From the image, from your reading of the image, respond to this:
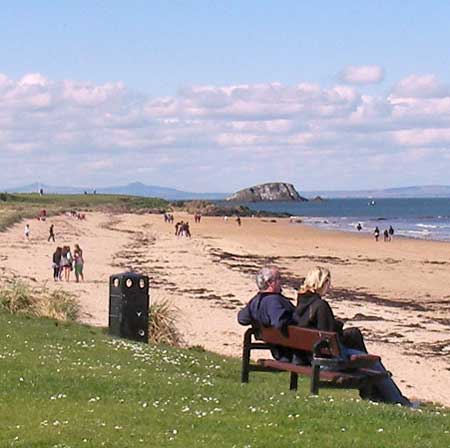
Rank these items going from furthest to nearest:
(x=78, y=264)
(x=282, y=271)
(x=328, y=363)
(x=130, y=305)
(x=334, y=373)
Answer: (x=282, y=271) → (x=78, y=264) → (x=130, y=305) → (x=334, y=373) → (x=328, y=363)

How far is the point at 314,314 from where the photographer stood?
31.4 feet

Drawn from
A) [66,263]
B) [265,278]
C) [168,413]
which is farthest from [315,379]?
[66,263]

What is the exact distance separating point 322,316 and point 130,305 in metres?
6.59

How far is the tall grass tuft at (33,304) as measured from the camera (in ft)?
60.1

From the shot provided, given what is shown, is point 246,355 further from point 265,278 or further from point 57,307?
point 57,307

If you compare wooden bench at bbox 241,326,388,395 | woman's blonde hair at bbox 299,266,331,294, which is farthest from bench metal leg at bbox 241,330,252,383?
woman's blonde hair at bbox 299,266,331,294

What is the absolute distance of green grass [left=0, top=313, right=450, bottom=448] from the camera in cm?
730

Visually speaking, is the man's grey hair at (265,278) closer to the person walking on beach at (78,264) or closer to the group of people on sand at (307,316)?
the group of people on sand at (307,316)

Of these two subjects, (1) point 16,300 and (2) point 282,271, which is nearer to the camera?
(1) point 16,300

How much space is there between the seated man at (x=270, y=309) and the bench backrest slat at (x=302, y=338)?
3.4 inches

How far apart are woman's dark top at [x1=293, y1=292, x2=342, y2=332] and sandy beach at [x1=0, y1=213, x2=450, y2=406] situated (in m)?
5.19

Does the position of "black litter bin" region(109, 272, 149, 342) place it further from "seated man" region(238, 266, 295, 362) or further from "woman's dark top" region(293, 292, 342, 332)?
"woman's dark top" region(293, 292, 342, 332)

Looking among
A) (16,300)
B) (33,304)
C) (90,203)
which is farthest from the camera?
(90,203)

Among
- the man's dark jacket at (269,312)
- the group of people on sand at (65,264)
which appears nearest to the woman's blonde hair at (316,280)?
the man's dark jacket at (269,312)
